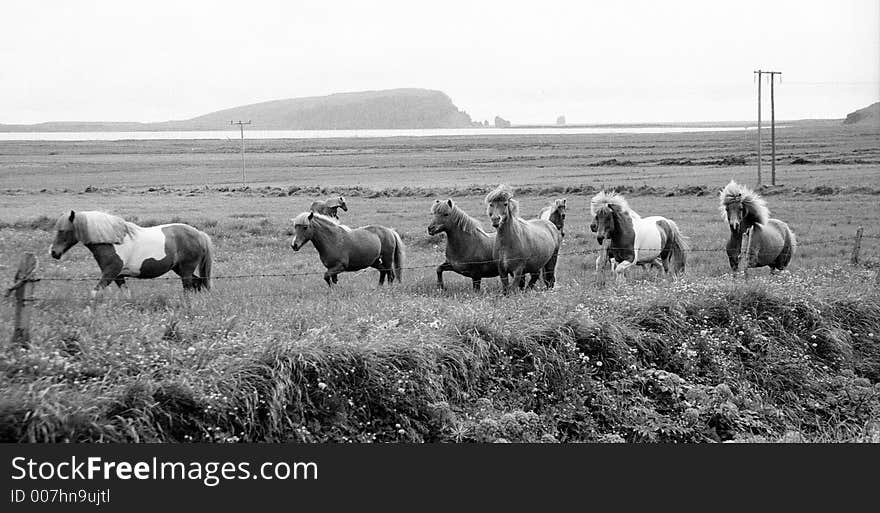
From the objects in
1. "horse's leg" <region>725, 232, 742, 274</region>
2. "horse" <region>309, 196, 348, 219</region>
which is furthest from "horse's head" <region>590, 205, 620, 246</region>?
"horse" <region>309, 196, 348, 219</region>

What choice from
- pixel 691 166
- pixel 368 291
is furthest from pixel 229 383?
pixel 691 166

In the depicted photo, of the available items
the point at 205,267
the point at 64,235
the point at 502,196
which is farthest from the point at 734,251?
the point at 64,235

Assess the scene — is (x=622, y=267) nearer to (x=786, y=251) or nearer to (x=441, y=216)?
(x=786, y=251)

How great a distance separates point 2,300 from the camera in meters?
9.53

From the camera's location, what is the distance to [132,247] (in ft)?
41.1

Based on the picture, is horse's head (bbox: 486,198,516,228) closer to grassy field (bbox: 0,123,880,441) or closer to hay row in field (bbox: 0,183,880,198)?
grassy field (bbox: 0,123,880,441)

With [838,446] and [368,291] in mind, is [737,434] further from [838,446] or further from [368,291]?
[368,291]

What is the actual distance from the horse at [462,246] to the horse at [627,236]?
2608mm

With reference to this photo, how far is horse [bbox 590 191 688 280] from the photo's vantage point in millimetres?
15945

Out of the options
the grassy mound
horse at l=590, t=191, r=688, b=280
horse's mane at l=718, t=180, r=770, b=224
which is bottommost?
the grassy mound

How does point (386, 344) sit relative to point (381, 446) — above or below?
above

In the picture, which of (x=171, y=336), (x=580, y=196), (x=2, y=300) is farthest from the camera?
(x=580, y=196)

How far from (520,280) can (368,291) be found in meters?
2.88

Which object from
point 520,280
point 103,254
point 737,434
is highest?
point 103,254
